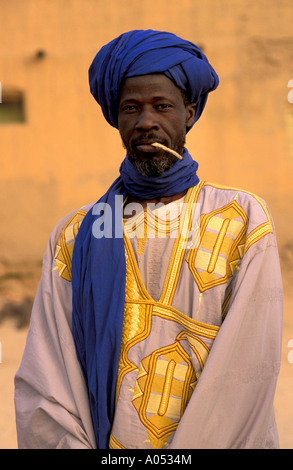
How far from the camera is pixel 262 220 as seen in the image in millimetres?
2354

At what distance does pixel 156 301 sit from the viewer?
2.36m

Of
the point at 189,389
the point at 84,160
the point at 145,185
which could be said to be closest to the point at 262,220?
the point at 145,185

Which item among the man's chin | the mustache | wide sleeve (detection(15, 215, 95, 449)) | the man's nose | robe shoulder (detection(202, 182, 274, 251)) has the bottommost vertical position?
wide sleeve (detection(15, 215, 95, 449))

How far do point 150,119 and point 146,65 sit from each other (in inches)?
6.9

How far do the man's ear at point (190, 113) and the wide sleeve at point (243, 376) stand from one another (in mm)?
581

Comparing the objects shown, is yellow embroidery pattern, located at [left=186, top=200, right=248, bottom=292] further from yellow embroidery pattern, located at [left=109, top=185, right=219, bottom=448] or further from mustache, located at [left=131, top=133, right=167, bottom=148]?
mustache, located at [left=131, top=133, right=167, bottom=148]

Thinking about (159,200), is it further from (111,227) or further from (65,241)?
(65,241)

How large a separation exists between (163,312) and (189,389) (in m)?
0.25

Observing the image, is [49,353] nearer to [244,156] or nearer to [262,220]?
[262,220]

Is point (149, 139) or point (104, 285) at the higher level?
point (149, 139)

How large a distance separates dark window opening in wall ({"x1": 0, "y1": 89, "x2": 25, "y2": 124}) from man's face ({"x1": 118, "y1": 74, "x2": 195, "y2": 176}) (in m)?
8.22

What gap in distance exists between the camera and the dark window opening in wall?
34.2ft

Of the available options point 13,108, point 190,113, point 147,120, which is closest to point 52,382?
point 147,120

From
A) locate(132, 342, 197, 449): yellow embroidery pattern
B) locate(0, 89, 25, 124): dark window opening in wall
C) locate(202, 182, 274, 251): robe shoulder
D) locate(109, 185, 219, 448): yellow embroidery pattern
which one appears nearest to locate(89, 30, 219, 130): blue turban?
locate(202, 182, 274, 251): robe shoulder
